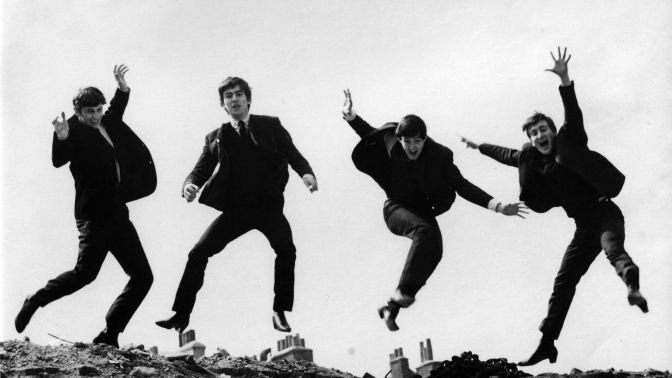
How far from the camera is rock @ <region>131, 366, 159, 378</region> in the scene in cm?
940

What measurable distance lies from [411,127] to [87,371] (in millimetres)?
4263

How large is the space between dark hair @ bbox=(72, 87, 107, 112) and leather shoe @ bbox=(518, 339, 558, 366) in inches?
204

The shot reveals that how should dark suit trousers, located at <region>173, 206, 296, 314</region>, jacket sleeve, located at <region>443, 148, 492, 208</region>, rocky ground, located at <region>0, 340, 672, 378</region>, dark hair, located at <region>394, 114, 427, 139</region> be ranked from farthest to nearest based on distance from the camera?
dark hair, located at <region>394, 114, 427, 139</region>, jacket sleeve, located at <region>443, 148, 492, 208</region>, dark suit trousers, located at <region>173, 206, 296, 314</region>, rocky ground, located at <region>0, 340, 672, 378</region>

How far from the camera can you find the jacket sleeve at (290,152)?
37.5ft

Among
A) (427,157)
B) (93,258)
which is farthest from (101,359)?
(427,157)

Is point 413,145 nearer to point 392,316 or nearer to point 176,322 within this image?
point 392,316

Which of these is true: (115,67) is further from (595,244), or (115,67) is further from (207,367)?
(595,244)

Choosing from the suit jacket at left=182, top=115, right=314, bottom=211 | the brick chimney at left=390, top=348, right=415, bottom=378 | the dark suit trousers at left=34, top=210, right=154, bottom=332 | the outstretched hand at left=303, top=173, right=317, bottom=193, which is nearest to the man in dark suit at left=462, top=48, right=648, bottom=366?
the outstretched hand at left=303, top=173, right=317, bottom=193

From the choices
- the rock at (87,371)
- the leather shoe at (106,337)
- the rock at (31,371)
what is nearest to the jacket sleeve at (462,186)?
the leather shoe at (106,337)

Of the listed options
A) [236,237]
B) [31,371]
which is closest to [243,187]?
[236,237]

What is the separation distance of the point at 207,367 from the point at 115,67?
132 inches

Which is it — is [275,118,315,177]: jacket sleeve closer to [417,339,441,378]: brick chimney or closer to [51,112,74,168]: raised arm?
[51,112,74,168]: raised arm

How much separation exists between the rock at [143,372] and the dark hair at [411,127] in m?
3.71

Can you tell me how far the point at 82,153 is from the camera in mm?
11086
